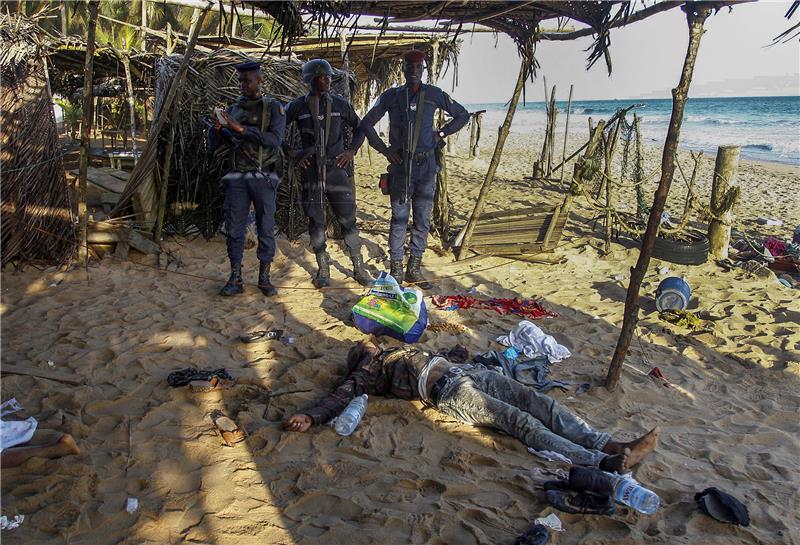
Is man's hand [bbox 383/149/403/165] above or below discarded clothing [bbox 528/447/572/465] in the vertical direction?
above

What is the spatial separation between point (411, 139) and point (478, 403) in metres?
2.98

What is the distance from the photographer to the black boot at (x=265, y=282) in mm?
5223

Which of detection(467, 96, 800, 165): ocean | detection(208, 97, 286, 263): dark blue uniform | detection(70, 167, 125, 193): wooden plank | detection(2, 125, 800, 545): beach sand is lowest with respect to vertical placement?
detection(2, 125, 800, 545): beach sand

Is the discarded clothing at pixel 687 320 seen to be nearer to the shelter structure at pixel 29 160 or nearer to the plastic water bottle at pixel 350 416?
the plastic water bottle at pixel 350 416

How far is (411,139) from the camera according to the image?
528 cm

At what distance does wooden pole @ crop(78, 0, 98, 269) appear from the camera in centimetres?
434

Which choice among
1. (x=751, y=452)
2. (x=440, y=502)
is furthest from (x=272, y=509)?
(x=751, y=452)

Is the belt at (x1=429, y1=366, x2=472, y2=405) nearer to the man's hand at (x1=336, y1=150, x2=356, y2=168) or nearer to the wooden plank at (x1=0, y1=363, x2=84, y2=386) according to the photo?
the wooden plank at (x1=0, y1=363, x2=84, y2=386)

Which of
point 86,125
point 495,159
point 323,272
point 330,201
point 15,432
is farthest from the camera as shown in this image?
point 495,159

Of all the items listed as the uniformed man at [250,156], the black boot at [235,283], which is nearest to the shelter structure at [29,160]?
the black boot at [235,283]

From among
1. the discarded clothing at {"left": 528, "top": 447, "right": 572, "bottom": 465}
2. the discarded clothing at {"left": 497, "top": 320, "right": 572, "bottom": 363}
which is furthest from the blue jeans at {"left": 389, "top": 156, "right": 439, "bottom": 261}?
the discarded clothing at {"left": 528, "top": 447, "right": 572, "bottom": 465}

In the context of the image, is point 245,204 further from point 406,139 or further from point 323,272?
point 406,139

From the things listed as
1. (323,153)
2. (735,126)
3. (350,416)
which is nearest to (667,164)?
(350,416)

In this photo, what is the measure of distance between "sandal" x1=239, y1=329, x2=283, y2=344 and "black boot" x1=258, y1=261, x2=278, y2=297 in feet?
2.91
